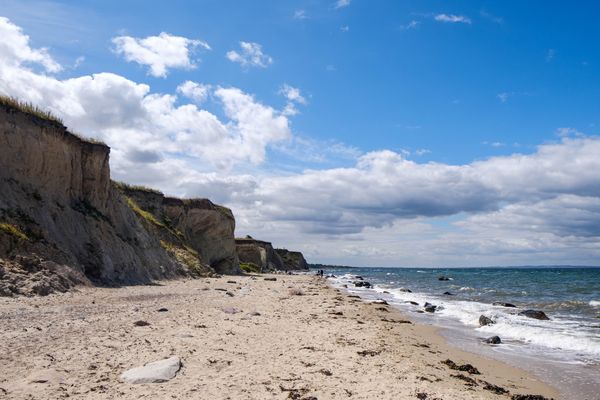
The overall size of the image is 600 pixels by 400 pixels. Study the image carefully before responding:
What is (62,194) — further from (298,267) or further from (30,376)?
(298,267)

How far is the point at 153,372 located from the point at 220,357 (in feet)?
5.92

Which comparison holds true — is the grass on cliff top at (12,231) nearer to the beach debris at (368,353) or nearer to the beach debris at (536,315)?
the beach debris at (368,353)

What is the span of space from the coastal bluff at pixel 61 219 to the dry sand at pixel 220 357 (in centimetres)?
337

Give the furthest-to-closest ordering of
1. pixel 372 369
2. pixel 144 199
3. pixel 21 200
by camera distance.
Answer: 1. pixel 144 199
2. pixel 21 200
3. pixel 372 369

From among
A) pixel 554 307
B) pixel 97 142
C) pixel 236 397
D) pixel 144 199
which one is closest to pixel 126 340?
pixel 236 397

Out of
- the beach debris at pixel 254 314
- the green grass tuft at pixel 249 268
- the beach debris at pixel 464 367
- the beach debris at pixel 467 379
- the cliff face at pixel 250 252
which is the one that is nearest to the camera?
the beach debris at pixel 467 379

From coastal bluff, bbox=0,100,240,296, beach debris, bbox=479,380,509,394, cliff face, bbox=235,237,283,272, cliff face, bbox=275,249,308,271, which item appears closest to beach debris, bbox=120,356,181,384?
beach debris, bbox=479,380,509,394

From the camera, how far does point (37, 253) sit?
18547mm

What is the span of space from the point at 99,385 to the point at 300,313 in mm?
11545

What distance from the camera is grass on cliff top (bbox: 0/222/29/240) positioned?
17.8 meters

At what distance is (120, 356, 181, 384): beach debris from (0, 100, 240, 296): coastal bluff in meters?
9.54

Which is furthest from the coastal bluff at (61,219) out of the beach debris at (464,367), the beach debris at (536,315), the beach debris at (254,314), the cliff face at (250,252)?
the cliff face at (250,252)

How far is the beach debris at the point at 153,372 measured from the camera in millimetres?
7496

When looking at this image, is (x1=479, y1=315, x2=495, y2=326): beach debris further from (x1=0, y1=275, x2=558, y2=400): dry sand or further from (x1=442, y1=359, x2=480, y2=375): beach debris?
(x1=442, y1=359, x2=480, y2=375): beach debris
